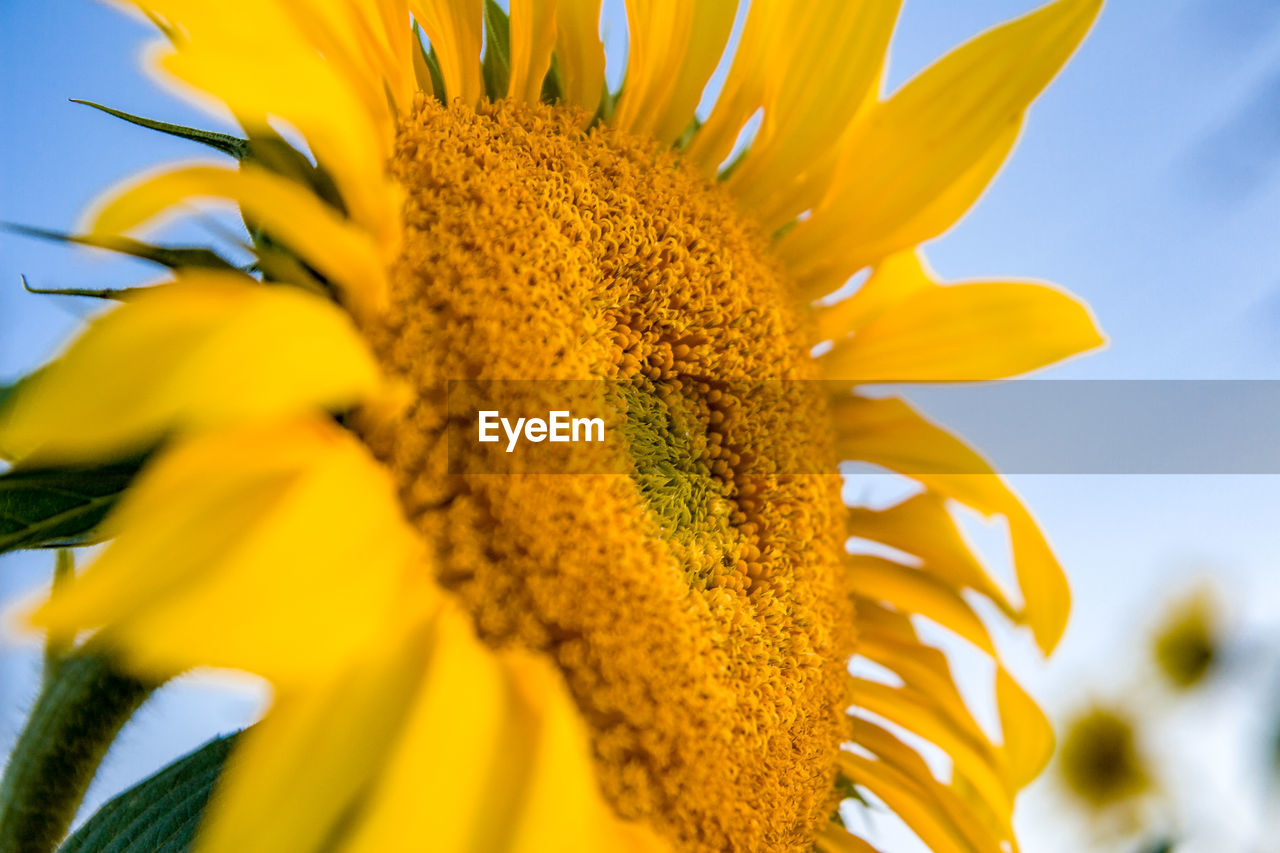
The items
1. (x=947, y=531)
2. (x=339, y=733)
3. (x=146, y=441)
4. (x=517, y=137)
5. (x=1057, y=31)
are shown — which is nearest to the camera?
(x=339, y=733)

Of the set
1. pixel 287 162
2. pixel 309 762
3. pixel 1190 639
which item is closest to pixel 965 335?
pixel 287 162

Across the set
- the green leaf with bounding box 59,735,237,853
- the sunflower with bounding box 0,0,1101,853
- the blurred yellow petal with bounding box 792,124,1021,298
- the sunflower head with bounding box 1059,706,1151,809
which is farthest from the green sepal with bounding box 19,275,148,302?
the sunflower head with bounding box 1059,706,1151,809

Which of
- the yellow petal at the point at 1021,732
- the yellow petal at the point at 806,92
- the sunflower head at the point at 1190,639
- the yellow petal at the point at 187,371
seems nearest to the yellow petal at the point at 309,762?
the yellow petal at the point at 187,371

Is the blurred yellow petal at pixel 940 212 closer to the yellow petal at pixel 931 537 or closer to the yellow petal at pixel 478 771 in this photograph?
the yellow petal at pixel 931 537

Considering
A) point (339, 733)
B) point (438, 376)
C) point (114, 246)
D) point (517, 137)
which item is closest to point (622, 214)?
point (517, 137)

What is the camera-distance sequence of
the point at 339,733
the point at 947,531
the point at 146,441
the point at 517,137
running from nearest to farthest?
the point at 339,733 → the point at 146,441 → the point at 517,137 → the point at 947,531

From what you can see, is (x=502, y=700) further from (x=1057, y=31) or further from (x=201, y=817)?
(x=1057, y=31)

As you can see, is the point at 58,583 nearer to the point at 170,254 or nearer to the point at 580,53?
the point at 170,254
